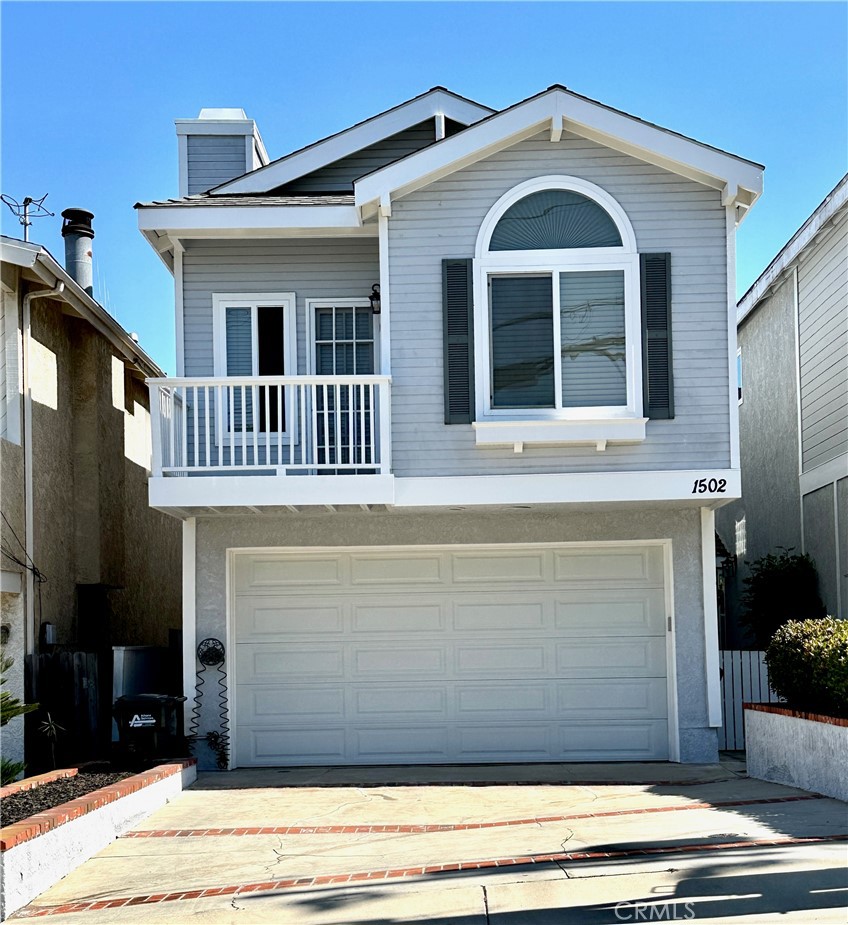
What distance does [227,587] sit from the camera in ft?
40.8

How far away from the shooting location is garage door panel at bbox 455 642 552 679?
41.3 ft

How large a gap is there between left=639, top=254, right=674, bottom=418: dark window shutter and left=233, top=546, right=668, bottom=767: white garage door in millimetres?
1940

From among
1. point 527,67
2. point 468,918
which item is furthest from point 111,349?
point 468,918

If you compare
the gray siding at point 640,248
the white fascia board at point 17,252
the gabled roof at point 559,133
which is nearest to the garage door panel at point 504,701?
the gray siding at point 640,248

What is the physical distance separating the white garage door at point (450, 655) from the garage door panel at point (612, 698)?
0.05ft

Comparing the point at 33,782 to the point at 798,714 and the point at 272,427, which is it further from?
the point at 798,714

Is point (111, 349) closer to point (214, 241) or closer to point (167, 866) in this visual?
point (214, 241)

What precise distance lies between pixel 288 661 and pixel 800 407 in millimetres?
8104

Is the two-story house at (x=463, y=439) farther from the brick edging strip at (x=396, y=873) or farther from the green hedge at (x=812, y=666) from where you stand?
the brick edging strip at (x=396, y=873)

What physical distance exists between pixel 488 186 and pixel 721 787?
6265 millimetres

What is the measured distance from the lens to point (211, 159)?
14812mm

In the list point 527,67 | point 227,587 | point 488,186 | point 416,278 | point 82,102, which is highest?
point 527,67

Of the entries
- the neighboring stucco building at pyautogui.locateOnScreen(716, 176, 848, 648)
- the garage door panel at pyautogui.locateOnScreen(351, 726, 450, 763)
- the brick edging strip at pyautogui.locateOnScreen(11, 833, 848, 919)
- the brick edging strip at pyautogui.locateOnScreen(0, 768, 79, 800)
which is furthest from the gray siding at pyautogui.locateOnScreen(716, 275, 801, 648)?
the brick edging strip at pyautogui.locateOnScreen(0, 768, 79, 800)

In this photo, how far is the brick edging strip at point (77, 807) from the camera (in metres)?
6.99
